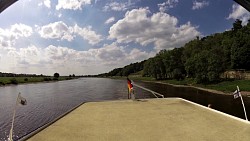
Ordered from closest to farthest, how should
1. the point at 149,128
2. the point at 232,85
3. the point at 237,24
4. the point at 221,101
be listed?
the point at 149,128 → the point at 221,101 → the point at 232,85 → the point at 237,24

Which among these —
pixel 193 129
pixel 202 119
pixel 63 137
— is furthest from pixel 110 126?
pixel 202 119

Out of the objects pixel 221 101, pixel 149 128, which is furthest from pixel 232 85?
pixel 149 128

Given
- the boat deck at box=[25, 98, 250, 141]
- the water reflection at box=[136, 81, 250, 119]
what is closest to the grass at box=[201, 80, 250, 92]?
the water reflection at box=[136, 81, 250, 119]

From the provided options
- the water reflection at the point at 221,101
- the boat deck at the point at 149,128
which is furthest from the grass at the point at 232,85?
the boat deck at the point at 149,128

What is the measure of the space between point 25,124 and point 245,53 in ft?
236

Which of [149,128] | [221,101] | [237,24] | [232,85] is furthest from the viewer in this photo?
[237,24]

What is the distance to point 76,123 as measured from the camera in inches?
619

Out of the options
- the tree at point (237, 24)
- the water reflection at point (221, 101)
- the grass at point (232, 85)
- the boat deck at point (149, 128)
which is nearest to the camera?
the boat deck at point (149, 128)

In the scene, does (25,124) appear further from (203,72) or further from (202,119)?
(203,72)

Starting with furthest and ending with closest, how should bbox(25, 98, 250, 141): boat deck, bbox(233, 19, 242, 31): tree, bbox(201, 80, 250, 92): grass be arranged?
bbox(233, 19, 242, 31): tree → bbox(201, 80, 250, 92): grass → bbox(25, 98, 250, 141): boat deck

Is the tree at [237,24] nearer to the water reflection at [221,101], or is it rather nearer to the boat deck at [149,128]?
the water reflection at [221,101]

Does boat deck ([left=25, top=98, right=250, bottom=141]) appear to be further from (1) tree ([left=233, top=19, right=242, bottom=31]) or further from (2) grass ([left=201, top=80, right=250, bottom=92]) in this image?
(1) tree ([left=233, top=19, right=242, bottom=31])

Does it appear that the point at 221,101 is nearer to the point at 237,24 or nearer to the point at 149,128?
the point at 149,128

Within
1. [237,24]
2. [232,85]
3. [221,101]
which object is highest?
[237,24]
